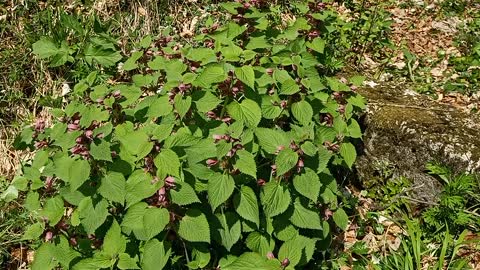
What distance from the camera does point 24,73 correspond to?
4.54 metres

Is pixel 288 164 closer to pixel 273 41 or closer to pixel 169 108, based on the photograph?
pixel 169 108

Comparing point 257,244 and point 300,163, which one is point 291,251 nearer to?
point 257,244

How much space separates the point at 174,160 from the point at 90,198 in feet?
1.78

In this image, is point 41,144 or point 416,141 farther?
point 416,141

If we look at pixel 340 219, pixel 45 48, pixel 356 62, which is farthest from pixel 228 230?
pixel 356 62

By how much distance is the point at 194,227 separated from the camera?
7.59 feet

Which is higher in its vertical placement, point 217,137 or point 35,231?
point 217,137

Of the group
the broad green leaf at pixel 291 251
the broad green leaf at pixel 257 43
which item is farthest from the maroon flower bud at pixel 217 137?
the broad green leaf at pixel 257 43

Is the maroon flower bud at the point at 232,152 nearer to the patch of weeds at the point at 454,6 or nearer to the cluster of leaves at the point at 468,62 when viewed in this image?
the cluster of leaves at the point at 468,62

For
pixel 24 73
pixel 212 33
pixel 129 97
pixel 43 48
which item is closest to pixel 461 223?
pixel 212 33

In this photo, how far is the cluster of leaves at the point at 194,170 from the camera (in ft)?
7.58

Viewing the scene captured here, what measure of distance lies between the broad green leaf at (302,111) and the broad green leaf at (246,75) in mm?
367

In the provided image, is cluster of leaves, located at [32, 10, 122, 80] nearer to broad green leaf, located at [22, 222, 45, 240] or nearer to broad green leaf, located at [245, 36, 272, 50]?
broad green leaf, located at [245, 36, 272, 50]

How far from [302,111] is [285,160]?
0.45 m
